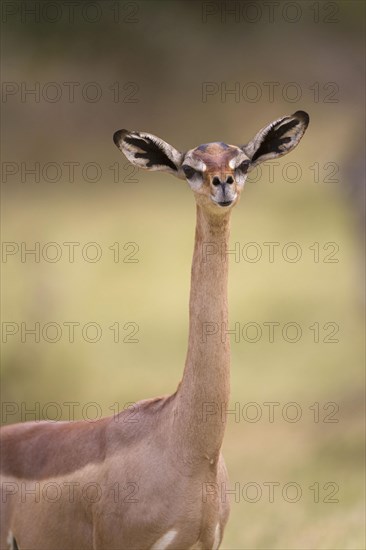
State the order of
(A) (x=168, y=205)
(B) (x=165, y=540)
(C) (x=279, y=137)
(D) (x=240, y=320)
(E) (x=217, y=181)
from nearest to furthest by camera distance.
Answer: (E) (x=217, y=181)
(B) (x=165, y=540)
(C) (x=279, y=137)
(D) (x=240, y=320)
(A) (x=168, y=205)

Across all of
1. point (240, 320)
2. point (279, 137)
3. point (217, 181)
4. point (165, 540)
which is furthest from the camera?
point (240, 320)

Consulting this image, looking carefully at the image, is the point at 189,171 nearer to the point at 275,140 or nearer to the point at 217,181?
the point at 217,181

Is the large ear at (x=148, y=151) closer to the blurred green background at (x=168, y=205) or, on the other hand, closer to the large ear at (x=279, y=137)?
the large ear at (x=279, y=137)

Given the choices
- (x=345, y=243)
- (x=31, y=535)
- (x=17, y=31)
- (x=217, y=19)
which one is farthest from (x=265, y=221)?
(x=31, y=535)

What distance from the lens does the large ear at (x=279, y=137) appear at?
7.55 feet

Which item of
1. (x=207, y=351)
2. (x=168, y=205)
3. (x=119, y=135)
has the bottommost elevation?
(x=207, y=351)

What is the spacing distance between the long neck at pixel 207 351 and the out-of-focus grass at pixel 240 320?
4.98 feet

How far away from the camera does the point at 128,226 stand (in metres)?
6.44

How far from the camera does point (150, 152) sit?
230 cm

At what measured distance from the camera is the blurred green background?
5.25 meters

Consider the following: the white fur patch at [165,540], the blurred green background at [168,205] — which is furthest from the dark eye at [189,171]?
the blurred green background at [168,205]

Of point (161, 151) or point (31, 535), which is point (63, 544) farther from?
point (161, 151)

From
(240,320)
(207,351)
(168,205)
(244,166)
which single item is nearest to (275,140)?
(244,166)

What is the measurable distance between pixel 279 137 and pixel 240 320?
3.38m
